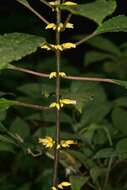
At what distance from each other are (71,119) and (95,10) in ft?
3.02

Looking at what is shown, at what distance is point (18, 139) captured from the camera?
1.18 metres

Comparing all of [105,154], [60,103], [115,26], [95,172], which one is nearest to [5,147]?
[95,172]

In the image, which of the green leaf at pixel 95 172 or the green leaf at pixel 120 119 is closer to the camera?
the green leaf at pixel 95 172

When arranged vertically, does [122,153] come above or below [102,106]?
below

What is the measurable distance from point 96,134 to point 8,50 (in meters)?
0.90

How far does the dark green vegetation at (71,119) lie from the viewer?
2.79ft

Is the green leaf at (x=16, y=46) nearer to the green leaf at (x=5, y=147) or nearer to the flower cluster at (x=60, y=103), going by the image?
the flower cluster at (x=60, y=103)

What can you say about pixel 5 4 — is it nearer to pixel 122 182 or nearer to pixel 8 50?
pixel 122 182

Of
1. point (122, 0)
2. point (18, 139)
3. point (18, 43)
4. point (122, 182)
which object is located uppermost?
point (122, 0)

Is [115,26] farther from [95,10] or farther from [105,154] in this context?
[105,154]

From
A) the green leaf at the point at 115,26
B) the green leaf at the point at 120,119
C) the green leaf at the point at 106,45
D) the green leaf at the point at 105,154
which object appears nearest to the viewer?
the green leaf at the point at 115,26

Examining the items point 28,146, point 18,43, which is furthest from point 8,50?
point 28,146

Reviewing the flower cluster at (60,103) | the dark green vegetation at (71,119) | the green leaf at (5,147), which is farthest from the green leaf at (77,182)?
the flower cluster at (60,103)

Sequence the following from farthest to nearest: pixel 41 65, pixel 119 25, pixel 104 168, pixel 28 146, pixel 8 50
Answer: pixel 41 65 < pixel 104 168 < pixel 28 146 < pixel 119 25 < pixel 8 50
